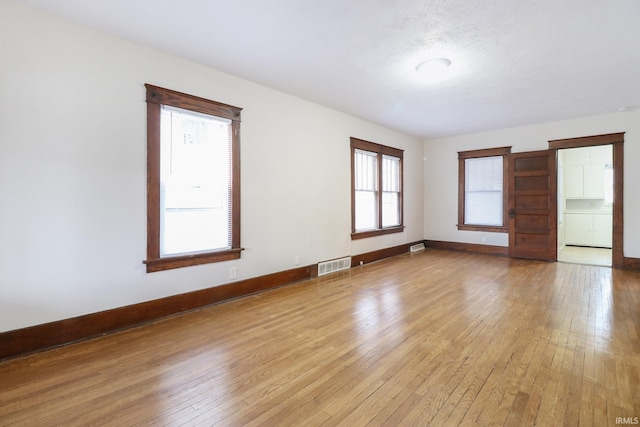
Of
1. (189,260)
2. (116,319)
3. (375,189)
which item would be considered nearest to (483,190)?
(375,189)

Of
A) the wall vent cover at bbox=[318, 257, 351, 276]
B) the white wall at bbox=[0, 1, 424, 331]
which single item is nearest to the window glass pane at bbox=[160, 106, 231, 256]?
the white wall at bbox=[0, 1, 424, 331]

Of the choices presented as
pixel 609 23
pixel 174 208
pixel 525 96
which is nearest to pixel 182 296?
pixel 174 208

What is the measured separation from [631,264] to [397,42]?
5.92m

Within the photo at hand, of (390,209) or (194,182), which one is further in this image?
(390,209)

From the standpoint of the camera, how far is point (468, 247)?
712 cm

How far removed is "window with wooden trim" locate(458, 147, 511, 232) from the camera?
6.66 m

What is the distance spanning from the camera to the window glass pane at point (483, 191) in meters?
6.74

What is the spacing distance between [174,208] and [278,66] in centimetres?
203

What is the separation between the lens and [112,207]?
288 cm

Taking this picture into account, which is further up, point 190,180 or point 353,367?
point 190,180

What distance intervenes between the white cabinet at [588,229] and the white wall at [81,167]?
8.77 meters

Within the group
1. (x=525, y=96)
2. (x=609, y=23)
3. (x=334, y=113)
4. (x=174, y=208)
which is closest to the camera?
(x=609, y=23)

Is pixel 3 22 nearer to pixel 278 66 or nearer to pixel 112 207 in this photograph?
pixel 112 207

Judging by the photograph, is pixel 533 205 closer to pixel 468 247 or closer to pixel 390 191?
pixel 468 247
